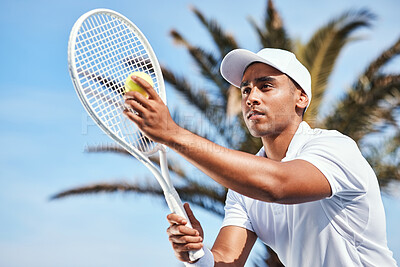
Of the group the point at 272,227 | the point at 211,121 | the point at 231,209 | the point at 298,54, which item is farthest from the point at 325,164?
the point at 298,54

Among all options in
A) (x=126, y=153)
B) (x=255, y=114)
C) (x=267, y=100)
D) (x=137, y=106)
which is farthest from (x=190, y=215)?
(x=126, y=153)

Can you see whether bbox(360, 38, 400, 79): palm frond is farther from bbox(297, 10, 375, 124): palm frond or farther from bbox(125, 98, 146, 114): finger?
bbox(125, 98, 146, 114): finger

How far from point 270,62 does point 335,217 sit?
0.98 metres

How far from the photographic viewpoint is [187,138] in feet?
6.73

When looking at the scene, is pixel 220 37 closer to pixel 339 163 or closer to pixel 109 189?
pixel 109 189

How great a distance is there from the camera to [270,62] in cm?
300

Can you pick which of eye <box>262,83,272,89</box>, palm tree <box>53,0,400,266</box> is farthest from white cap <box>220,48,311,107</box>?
palm tree <box>53,0,400,266</box>

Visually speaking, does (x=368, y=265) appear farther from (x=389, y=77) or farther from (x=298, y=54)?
(x=298, y=54)

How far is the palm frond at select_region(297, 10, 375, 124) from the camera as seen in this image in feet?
25.1

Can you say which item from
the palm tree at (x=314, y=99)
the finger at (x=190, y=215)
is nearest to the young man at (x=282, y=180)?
the finger at (x=190, y=215)

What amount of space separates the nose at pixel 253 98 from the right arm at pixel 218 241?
71 centimetres

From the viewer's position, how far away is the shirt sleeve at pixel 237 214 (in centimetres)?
325

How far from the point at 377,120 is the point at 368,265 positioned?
5.20 metres

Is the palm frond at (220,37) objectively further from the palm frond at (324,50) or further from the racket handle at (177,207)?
the racket handle at (177,207)
